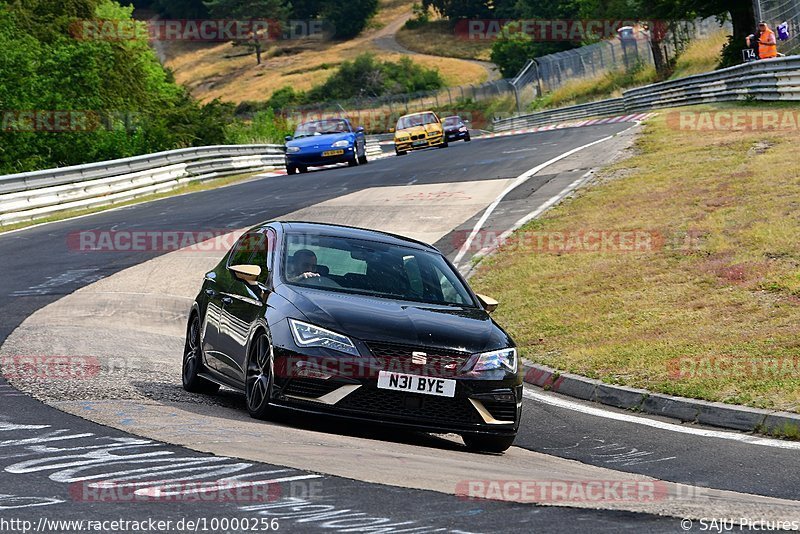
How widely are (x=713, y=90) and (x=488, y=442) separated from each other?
32.6 metres

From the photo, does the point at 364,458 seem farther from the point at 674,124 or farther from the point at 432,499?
the point at 674,124

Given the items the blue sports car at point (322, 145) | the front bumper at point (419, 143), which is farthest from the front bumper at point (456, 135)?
the blue sports car at point (322, 145)

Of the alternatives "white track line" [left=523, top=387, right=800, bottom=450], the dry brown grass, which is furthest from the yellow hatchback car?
the dry brown grass

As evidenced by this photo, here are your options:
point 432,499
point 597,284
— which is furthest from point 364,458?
point 597,284

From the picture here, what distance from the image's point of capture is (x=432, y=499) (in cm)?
605

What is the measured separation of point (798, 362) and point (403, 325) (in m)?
4.27

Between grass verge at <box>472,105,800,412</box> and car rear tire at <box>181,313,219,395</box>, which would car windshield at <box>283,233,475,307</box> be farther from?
grass verge at <box>472,105,800,412</box>

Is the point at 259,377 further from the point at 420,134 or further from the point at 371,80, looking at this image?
the point at 371,80

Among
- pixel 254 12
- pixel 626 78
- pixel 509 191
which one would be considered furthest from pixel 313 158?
pixel 254 12

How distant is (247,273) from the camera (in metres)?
9.23

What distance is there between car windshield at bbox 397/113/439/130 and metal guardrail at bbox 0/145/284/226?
10.4 metres

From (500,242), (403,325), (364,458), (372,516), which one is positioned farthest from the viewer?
(500,242)

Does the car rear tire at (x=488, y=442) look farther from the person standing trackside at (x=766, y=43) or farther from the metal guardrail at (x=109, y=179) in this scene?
the person standing trackside at (x=766, y=43)

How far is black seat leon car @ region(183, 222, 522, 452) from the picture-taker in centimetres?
816
